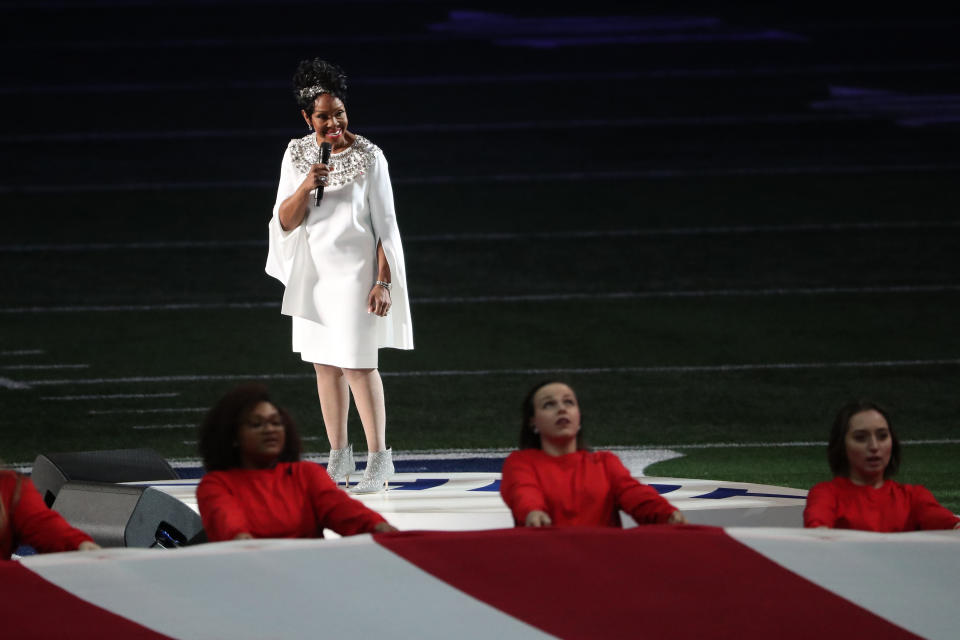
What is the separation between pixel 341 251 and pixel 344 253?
0.03 ft

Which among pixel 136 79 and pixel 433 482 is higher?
pixel 136 79

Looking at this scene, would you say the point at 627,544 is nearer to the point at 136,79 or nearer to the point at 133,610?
the point at 133,610

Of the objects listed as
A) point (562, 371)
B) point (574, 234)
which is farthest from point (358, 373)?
point (574, 234)

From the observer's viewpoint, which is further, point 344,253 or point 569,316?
point 569,316

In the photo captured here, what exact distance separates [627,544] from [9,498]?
1195 millimetres

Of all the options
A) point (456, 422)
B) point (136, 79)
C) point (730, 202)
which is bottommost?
point (456, 422)

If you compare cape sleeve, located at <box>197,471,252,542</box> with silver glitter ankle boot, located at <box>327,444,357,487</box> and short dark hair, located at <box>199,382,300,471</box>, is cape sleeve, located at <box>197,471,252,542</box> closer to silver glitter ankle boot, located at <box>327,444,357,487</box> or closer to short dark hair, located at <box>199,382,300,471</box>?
short dark hair, located at <box>199,382,300,471</box>

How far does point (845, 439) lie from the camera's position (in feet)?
11.0

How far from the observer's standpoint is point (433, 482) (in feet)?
17.5

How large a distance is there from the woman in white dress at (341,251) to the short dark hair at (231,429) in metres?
1.45

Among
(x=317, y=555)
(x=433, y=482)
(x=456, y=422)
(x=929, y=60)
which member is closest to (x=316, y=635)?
(x=317, y=555)

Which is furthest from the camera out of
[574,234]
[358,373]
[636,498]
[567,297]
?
[574,234]

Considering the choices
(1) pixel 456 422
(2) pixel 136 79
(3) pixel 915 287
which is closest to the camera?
(1) pixel 456 422

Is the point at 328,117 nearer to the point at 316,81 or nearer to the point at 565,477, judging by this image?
the point at 316,81
